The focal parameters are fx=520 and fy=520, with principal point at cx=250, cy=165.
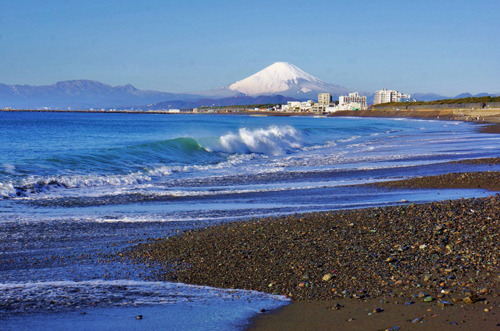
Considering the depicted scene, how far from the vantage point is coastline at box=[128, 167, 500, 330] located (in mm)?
5078

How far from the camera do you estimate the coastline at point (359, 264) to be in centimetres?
508

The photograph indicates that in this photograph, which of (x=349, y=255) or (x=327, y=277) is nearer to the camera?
(x=327, y=277)

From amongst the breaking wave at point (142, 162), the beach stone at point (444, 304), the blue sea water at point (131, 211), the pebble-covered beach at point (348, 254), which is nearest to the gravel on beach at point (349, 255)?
the pebble-covered beach at point (348, 254)

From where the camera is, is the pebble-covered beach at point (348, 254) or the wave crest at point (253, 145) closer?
the pebble-covered beach at point (348, 254)

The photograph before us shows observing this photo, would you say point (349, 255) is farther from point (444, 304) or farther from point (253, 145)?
point (253, 145)

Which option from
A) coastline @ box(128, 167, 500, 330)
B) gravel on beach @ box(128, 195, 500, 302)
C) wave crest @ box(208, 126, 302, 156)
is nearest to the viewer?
coastline @ box(128, 167, 500, 330)

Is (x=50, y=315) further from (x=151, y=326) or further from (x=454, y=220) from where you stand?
(x=454, y=220)

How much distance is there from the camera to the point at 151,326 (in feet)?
16.1

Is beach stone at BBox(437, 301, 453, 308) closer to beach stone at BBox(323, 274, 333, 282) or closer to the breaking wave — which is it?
beach stone at BBox(323, 274, 333, 282)

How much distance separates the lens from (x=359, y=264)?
655cm

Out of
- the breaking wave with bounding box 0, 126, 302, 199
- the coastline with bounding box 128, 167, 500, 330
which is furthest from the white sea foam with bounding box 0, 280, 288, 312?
the breaking wave with bounding box 0, 126, 302, 199

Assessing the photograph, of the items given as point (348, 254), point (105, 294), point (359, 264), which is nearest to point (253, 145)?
point (348, 254)

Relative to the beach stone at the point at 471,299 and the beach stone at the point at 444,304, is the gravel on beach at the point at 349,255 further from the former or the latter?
the beach stone at the point at 444,304

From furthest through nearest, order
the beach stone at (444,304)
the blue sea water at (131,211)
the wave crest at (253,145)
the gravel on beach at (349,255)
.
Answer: the wave crest at (253,145)
the gravel on beach at (349,255)
the blue sea water at (131,211)
the beach stone at (444,304)
